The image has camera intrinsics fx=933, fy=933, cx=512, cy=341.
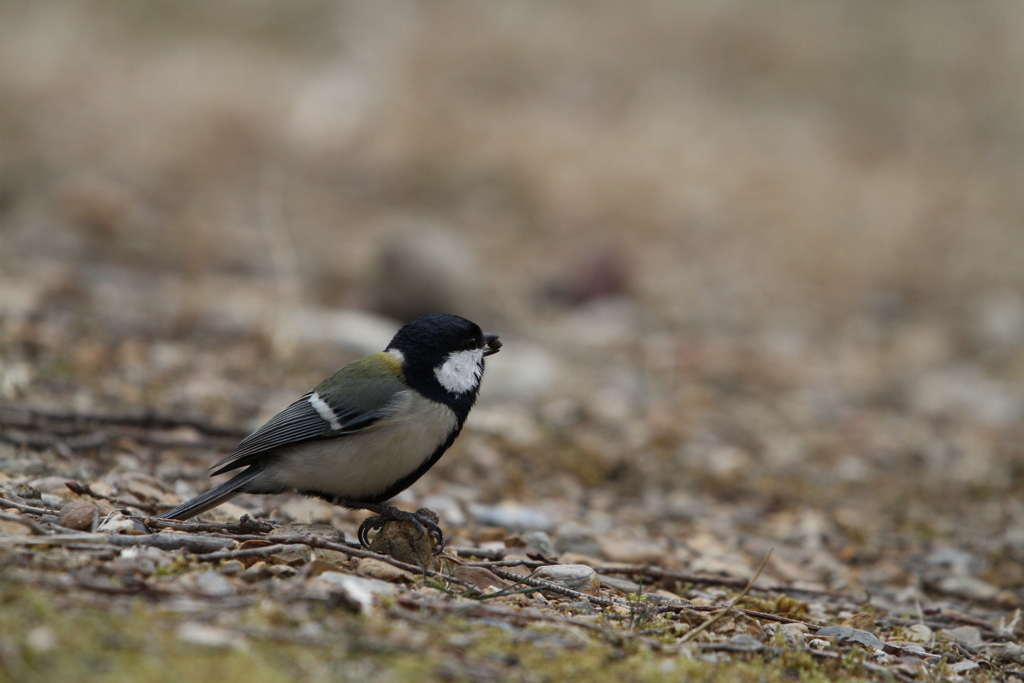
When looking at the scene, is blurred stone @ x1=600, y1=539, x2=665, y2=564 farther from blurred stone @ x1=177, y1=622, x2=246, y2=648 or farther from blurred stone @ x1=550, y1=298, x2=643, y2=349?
blurred stone @ x1=550, y1=298, x2=643, y2=349

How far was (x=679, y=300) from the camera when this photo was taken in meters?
8.64

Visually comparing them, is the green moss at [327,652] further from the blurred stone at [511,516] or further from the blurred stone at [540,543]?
the blurred stone at [511,516]

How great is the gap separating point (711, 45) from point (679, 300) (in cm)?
804

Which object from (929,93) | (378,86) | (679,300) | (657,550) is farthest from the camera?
(929,93)

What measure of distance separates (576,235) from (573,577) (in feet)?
23.3

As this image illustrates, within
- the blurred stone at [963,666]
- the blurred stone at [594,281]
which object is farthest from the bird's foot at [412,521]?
the blurred stone at [594,281]

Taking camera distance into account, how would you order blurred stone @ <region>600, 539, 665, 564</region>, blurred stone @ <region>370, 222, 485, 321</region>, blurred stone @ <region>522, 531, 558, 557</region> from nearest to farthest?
blurred stone @ <region>522, 531, 558, 557</region>, blurred stone @ <region>600, 539, 665, 564</region>, blurred stone @ <region>370, 222, 485, 321</region>

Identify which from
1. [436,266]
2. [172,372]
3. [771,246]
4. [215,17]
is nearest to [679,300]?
[771,246]

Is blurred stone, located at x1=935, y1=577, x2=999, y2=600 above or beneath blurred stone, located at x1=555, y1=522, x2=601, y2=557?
above

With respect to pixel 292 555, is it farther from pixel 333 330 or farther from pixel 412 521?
pixel 333 330

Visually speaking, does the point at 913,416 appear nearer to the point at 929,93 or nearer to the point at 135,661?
the point at 135,661

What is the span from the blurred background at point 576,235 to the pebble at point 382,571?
5.26ft

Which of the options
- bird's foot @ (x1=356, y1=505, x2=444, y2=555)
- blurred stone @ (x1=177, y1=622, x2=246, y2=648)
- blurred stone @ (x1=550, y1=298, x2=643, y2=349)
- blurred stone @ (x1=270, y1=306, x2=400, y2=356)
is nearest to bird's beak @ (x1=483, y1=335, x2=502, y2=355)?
bird's foot @ (x1=356, y1=505, x2=444, y2=555)

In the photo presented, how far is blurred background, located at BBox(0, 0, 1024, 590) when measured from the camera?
5.27 meters
